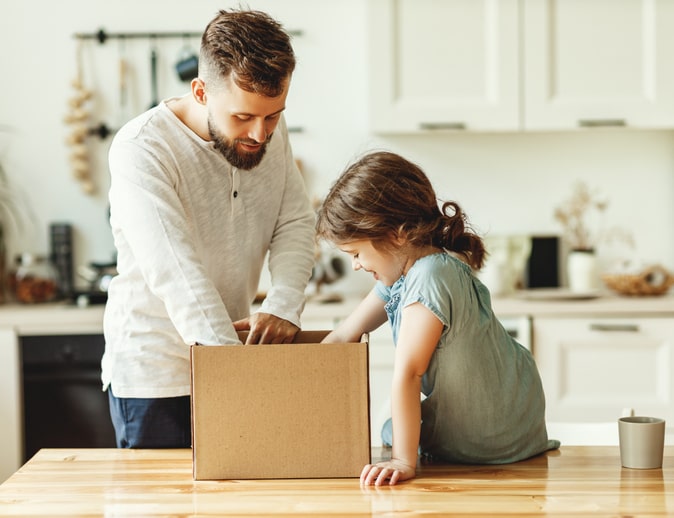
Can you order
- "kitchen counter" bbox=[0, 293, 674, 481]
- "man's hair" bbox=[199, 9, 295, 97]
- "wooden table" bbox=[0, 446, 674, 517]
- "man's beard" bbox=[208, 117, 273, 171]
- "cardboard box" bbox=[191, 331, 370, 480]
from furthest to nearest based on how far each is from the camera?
"kitchen counter" bbox=[0, 293, 674, 481], "man's beard" bbox=[208, 117, 273, 171], "man's hair" bbox=[199, 9, 295, 97], "cardboard box" bbox=[191, 331, 370, 480], "wooden table" bbox=[0, 446, 674, 517]

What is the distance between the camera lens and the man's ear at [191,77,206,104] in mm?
1720

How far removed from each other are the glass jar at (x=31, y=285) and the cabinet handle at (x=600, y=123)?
6.92 ft

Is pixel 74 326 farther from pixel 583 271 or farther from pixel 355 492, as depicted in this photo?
pixel 355 492

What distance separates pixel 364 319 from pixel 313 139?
208 cm

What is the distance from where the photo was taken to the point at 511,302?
3.28 meters

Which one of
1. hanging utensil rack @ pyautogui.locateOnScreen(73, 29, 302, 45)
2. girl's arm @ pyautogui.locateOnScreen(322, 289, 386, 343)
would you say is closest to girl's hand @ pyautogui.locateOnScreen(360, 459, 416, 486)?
girl's arm @ pyautogui.locateOnScreen(322, 289, 386, 343)

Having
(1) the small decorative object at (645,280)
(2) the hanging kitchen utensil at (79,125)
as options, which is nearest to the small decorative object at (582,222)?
(1) the small decorative object at (645,280)

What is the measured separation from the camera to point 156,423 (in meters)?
1.78

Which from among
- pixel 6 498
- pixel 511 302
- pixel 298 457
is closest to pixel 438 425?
pixel 298 457

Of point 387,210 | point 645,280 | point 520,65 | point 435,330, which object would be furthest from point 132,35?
point 435,330

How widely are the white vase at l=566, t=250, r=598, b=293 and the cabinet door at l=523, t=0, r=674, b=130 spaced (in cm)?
51

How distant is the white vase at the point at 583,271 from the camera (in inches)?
139

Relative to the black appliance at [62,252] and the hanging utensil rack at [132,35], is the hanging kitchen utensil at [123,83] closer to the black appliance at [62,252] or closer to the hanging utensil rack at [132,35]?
the hanging utensil rack at [132,35]

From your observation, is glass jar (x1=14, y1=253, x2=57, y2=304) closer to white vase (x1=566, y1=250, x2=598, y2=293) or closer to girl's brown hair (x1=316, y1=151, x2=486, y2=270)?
white vase (x1=566, y1=250, x2=598, y2=293)
